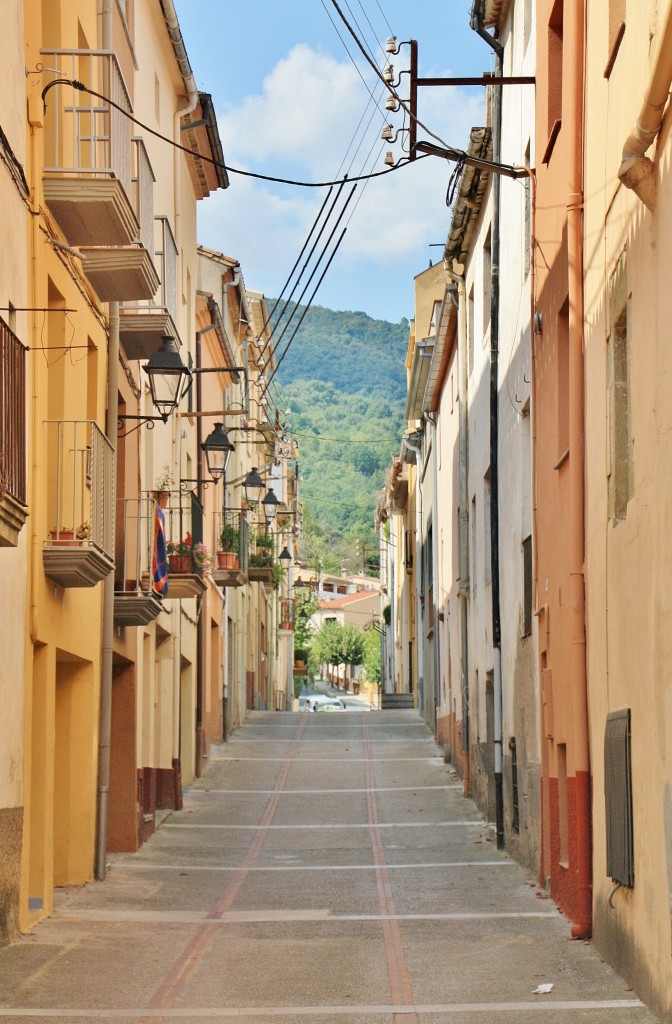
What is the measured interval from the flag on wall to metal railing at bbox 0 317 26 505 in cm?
724

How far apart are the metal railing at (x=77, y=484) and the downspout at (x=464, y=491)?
9968 millimetres

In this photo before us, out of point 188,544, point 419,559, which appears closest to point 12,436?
point 188,544

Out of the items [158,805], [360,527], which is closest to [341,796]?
[158,805]

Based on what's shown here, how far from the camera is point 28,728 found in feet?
37.3

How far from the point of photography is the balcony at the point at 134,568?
15742mm

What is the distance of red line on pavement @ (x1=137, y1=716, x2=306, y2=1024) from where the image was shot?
9055 millimetres

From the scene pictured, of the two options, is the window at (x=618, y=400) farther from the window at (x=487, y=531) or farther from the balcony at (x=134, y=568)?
the window at (x=487, y=531)

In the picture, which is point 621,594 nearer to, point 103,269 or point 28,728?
point 28,728

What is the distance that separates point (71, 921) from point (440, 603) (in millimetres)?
18248

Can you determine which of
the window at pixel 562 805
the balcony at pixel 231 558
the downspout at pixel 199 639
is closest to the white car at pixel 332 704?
the balcony at pixel 231 558

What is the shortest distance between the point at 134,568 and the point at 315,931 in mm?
5782

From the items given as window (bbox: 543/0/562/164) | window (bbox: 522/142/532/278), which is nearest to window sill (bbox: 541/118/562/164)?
window (bbox: 543/0/562/164)

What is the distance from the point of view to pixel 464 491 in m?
22.8

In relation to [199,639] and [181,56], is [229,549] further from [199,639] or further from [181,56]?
[181,56]
